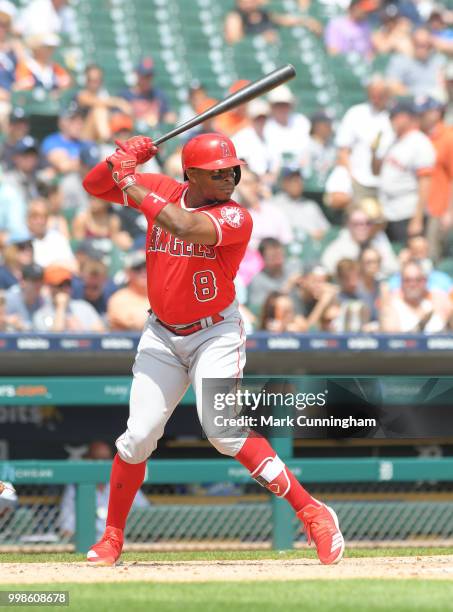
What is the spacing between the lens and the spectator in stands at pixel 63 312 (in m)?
8.02

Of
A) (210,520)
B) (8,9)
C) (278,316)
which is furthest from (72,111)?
(210,520)

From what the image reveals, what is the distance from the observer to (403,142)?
10773mm

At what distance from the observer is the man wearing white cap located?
10594mm

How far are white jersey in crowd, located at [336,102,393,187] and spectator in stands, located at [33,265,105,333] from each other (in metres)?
3.33

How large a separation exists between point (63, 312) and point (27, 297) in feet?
0.79

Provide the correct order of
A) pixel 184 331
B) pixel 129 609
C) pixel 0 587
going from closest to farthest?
pixel 129 609
pixel 0 587
pixel 184 331

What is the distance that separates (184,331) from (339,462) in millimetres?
2130

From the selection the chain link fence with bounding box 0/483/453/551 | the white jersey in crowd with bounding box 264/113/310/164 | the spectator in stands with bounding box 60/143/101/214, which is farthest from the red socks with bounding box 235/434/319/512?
the white jersey in crowd with bounding box 264/113/310/164

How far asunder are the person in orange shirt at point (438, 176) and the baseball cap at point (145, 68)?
2.38m

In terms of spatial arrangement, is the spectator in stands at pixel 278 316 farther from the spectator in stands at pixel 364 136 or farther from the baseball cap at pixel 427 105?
the baseball cap at pixel 427 105

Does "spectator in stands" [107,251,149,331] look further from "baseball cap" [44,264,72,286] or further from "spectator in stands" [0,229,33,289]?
"spectator in stands" [0,229,33,289]

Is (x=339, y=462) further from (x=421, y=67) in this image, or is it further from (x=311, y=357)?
(x=421, y=67)

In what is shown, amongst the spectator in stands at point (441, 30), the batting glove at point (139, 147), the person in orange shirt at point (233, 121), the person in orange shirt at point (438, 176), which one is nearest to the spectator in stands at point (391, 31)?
the spectator in stands at point (441, 30)

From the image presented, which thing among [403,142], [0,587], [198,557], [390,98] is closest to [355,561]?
[198,557]
